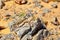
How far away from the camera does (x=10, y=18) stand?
5332 millimetres

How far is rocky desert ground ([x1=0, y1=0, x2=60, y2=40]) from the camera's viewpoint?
15.6 ft

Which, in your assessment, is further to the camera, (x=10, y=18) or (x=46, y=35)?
(x=10, y=18)

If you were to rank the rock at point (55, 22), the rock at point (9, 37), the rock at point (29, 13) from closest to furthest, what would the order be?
the rock at point (9, 37) < the rock at point (55, 22) < the rock at point (29, 13)

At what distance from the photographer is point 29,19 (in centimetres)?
515


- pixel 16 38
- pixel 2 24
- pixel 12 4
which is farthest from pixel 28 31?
pixel 12 4

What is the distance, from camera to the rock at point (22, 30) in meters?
4.72

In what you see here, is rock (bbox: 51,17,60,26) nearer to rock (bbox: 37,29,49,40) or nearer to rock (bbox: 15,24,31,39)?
rock (bbox: 37,29,49,40)

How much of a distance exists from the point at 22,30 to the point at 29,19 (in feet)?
1.49

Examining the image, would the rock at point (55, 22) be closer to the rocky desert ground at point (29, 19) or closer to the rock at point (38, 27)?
the rocky desert ground at point (29, 19)

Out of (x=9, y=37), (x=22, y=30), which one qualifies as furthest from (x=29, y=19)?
(x=9, y=37)

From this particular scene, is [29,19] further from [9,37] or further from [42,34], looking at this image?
[9,37]

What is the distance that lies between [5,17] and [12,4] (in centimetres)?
56

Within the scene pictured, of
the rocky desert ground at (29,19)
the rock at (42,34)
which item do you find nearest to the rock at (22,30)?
the rocky desert ground at (29,19)

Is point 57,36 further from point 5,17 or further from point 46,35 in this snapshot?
point 5,17
